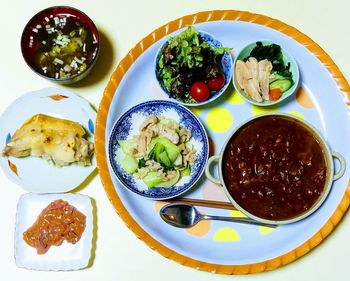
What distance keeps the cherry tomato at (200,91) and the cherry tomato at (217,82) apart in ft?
0.10

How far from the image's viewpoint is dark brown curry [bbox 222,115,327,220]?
221 cm

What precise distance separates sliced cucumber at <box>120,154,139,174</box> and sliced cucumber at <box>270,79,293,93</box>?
2.49ft

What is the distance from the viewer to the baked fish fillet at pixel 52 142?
7.98ft

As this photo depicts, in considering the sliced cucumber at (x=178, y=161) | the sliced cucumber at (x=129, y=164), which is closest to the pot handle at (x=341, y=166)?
the sliced cucumber at (x=178, y=161)

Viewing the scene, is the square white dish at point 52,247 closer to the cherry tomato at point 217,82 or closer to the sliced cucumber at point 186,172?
the sliced cucumber at point 186,172

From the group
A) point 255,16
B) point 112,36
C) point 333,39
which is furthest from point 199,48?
point 333,39

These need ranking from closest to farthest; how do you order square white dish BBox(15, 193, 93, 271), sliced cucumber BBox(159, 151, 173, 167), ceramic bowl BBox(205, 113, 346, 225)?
ceramic bowl BBox(205, 113, 346, 225), sliced cucumber BBox(159, 151, 173, 167), square white dish BBox(15, 193, 93, 271)

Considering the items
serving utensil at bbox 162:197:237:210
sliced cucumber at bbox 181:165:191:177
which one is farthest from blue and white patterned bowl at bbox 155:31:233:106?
serving utensil at bbox 162:197:237:210

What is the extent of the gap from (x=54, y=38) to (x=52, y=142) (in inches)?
21.4

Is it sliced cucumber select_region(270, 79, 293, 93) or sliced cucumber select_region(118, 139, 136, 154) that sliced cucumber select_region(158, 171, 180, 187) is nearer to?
sliced cucumber select_region(118, 139, 136, 154)

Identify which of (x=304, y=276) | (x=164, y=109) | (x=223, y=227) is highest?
(x=164, y=109)

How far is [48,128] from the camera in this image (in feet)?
8.13

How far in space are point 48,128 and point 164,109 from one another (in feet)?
1.92

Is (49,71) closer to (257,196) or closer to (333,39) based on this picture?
(257,196)
